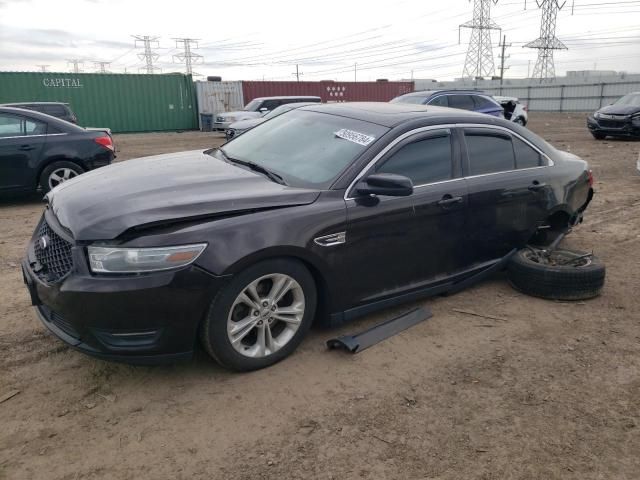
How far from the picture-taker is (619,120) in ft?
53.4

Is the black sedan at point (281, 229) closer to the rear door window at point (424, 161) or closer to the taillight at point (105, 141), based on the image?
the rear door window at point (424, 161)

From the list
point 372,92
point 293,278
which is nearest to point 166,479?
point 293,278

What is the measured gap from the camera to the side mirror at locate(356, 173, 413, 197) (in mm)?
3422

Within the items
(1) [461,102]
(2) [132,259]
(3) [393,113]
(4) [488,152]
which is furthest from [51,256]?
(1) [461,102]

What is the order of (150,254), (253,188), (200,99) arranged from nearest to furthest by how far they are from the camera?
(150,254)
(253,188)
(200,99)

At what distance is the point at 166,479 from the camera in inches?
94.2

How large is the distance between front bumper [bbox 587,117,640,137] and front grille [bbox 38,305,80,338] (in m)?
17.6

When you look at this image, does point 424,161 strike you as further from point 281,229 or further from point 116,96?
point 116,96

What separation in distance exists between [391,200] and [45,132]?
646 centimetres

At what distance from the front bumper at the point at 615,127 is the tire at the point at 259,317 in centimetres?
1644

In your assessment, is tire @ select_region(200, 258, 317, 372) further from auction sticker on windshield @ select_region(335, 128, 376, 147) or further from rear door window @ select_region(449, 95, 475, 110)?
rear door window @ select_region(449, 95, 475, 110)

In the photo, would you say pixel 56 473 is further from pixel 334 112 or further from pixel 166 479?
pixel 334 112

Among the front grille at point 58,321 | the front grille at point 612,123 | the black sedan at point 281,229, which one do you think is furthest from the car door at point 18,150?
the front grille at point 612,123

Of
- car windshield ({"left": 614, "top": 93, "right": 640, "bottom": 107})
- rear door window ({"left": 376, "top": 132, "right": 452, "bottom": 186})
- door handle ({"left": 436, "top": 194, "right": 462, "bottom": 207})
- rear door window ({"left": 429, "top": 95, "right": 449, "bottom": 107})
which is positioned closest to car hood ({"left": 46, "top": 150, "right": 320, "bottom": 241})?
rear door window ({"left": 376, "top": 132, "right": 452, "bottom": 186})
